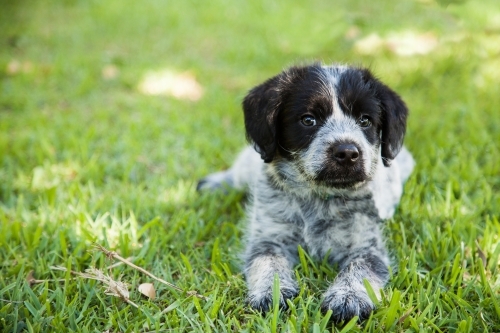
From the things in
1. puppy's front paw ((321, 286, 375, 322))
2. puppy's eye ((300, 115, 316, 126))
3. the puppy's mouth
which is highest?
puppy's eye ((300, 115, 316, 126))

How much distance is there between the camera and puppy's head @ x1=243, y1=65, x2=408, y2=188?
2.63 meters

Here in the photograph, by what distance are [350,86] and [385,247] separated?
40.0 inches

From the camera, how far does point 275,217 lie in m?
2.94

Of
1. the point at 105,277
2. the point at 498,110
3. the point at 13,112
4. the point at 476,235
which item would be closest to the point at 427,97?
the point at 498,110

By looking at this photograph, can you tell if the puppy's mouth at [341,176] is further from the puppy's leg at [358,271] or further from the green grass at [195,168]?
the green grass at [195,168]

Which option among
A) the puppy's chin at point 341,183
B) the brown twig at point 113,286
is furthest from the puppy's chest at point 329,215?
the brown twig at point 113,286

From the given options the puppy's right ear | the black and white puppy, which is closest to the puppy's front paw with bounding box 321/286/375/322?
the black and white puppy

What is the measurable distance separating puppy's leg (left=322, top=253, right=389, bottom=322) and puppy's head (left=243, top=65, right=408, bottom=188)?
458mm

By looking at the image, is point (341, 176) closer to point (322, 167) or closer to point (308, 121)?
point (322, 167)

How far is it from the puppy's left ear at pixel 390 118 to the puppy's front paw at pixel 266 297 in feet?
3.46

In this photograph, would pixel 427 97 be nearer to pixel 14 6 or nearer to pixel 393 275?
pixel 393 275

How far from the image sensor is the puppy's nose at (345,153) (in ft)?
8.26

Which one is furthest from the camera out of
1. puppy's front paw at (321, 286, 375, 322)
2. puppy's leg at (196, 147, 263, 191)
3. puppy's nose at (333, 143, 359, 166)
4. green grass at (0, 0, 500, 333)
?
puppy's leg at (196, 147, 263, 191)

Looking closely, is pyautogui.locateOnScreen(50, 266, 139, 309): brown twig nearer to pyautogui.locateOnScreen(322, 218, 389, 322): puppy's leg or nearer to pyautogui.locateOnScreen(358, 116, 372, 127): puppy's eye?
pyautogui.locateOnScreen(322, 218, 389, 322): puppy's leg
